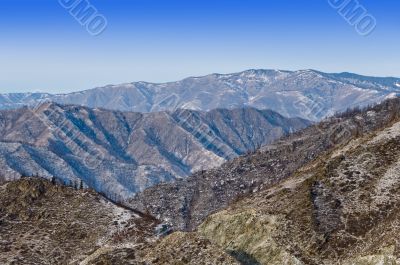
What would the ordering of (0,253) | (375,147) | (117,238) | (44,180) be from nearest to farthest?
(0,253), (117,238), (375,147), (44,180)

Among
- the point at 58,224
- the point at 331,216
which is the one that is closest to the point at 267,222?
the point at 331,216

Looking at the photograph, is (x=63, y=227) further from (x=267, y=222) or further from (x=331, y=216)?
(x=331, y=216)

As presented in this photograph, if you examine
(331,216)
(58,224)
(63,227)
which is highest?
(331,216)

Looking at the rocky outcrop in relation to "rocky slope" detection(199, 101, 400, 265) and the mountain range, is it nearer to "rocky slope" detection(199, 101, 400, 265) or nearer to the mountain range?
the mountain range

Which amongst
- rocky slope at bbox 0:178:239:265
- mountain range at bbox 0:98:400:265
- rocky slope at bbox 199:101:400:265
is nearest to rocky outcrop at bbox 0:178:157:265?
rocky slope at bbox 0:178:239:265

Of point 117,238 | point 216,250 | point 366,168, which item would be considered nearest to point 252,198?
point 366,168

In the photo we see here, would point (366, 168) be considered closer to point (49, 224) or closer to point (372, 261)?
A: point (372, 261)

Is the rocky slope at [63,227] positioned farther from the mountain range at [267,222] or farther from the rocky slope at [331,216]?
the rocky slope at [331,216]

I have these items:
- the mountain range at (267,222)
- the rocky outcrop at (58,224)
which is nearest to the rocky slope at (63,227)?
the rocky outcrop at (58,224)
